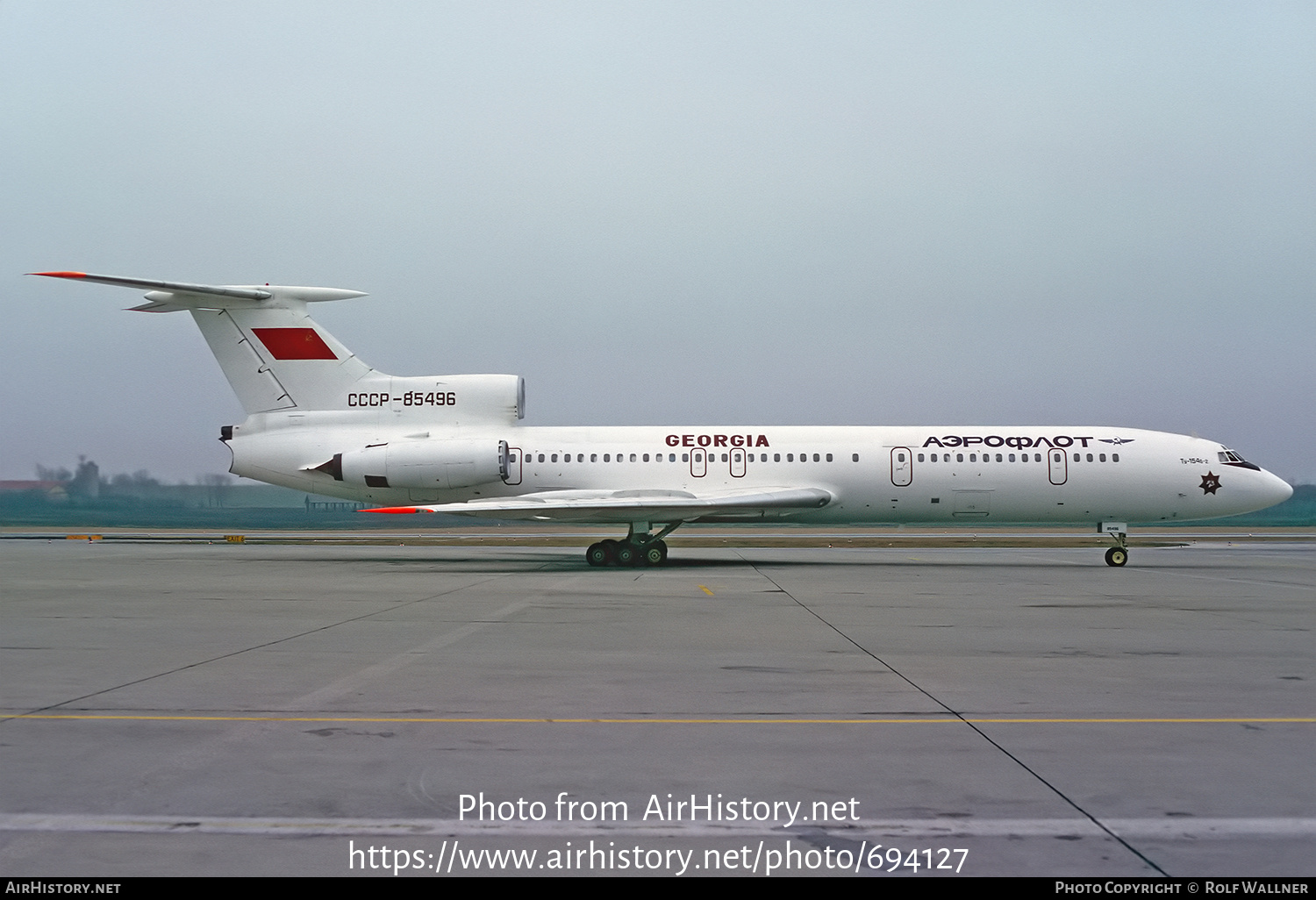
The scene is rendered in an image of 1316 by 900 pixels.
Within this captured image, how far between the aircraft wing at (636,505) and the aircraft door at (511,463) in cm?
46

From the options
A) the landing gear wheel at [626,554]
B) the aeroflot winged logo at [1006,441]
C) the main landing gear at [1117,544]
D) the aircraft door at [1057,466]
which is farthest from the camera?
the aeroflot winged logo at [1006,441]

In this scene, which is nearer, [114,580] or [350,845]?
[350,845]

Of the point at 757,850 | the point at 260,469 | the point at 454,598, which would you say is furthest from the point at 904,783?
the point at 260,469

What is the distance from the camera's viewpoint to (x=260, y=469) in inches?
956

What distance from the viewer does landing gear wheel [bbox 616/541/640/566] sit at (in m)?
22.8

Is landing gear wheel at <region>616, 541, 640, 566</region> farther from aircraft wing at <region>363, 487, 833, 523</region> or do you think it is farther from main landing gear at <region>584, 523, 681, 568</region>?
aircraft wing at <region>363, 487, 833, 523</region>

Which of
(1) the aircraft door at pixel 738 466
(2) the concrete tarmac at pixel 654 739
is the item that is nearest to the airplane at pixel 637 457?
(1) the aircraft door at pixel 738 466

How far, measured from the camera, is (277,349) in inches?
955

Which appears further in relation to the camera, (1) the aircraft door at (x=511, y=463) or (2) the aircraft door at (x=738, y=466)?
(2) the aircraft door at (x=738, y=466)

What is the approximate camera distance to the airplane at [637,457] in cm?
2356

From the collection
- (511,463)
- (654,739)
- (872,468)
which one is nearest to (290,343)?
(511,463)

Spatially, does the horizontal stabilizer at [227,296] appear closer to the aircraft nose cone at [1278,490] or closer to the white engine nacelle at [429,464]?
A: the white engine nacelle at [429,464]

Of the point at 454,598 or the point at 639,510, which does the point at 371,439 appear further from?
the point at 454,598
